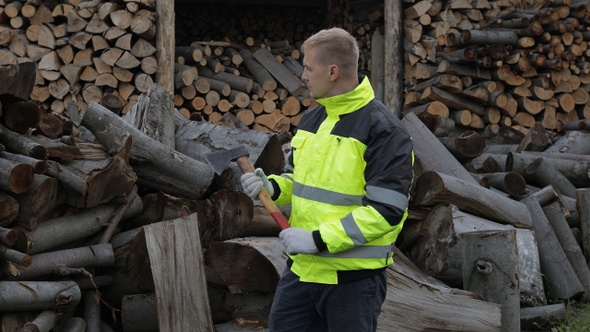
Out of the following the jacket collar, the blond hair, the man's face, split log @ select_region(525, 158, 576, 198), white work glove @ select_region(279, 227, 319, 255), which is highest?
the blond hair

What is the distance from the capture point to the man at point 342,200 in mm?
2871

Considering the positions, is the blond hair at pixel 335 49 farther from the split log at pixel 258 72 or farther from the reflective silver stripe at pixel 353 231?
the split log at pixel 258 72

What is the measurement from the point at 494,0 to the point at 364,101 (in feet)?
23.2

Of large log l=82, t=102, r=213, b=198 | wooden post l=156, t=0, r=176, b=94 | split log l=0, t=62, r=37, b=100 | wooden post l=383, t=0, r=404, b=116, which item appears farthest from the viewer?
wooden post l=383, t=0, r=404, b=116

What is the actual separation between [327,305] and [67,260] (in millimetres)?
1899

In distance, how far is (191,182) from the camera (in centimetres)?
490

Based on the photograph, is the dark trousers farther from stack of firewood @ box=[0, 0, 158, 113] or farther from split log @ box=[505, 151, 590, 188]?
stack of firewood @ box=[0, 0, 158, 113]

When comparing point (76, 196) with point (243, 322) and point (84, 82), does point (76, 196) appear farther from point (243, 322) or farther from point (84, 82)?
point (84, 82)

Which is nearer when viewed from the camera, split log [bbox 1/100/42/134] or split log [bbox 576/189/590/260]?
split log [bbox 1/100/42/134]

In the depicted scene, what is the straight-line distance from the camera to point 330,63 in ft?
9.89

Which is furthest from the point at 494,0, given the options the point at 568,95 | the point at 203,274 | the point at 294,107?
the point at 203,274

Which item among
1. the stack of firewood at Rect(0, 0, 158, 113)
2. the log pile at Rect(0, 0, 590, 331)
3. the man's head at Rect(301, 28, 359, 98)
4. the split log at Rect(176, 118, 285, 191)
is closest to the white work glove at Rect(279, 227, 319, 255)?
the man's head at Rect(301, 28, 359, 98)

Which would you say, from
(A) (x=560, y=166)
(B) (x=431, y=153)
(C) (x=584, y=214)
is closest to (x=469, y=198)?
(B) (x=431, y=153)

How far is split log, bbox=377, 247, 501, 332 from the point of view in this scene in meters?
4.34
